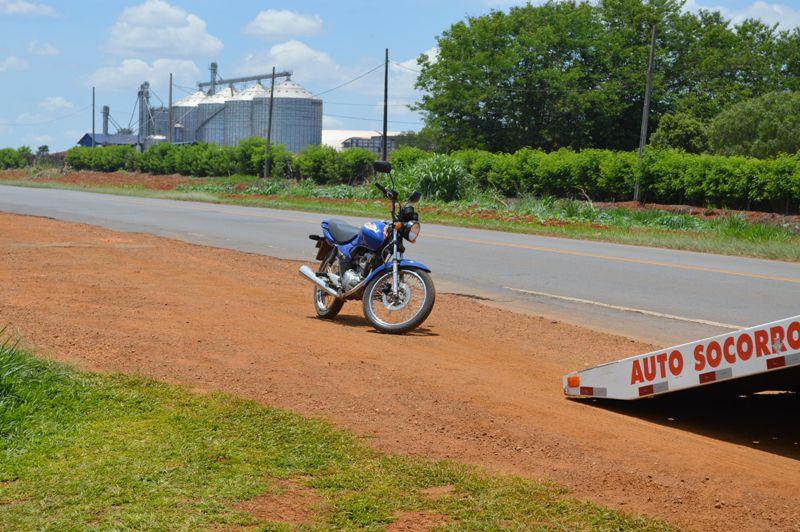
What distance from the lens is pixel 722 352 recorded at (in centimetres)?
580

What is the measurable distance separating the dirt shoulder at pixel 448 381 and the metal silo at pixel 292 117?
229 ft

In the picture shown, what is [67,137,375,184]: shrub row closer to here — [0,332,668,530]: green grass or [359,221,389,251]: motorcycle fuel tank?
[359,221,389,251]: motorcycle fuel tank

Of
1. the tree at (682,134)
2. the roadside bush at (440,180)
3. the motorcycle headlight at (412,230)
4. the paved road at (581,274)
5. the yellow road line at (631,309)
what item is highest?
the tree at (682,134)

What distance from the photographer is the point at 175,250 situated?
15.7 metres

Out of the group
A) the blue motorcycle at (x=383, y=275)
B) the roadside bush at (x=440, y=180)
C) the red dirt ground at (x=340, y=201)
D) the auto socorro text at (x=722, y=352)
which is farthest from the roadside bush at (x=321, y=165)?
the auto socorro text at (x=722, y=352)

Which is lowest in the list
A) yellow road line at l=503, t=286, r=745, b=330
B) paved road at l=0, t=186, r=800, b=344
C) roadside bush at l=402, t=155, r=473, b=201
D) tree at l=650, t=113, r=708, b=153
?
yellow road line at l=503, t=286, r=745, b=330

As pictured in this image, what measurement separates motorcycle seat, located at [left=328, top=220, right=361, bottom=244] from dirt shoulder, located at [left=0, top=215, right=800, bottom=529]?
0.87 meters

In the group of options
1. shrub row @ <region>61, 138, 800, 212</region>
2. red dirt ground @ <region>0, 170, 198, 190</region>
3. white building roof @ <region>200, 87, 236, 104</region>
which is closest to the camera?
shrub row @ <region>61, 138, 800, 212</region>

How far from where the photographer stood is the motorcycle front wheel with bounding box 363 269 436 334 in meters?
8.95

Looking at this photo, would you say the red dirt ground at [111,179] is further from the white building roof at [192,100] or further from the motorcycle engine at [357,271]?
the motorcycle engine at [357,271]

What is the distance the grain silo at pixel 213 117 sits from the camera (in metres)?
88.2

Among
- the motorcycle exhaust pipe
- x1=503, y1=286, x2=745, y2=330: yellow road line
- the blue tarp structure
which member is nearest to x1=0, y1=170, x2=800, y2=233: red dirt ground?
x1=503, y1=286, x2=745, y2=330: yellow road line

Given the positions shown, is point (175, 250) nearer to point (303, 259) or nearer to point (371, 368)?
point (303, 259)

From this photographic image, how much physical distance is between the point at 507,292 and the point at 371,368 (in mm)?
6704
